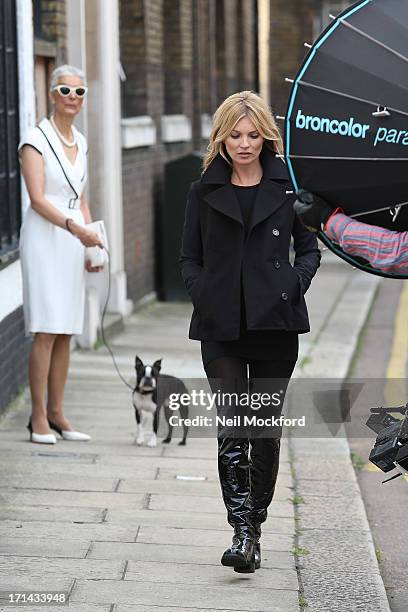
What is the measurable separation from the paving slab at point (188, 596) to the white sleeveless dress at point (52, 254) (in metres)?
2.50

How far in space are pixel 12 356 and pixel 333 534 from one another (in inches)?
126

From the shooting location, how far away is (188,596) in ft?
16.1

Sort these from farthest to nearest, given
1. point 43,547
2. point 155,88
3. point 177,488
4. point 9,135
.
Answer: point 155,88, point 9,135, point 177,488, point 43,547

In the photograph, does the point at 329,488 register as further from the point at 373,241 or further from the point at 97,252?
the point at 373,241

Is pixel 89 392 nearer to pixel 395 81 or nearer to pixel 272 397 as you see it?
pixel 272 397

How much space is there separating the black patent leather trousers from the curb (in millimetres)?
391

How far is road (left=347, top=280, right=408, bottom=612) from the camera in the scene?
18.9ft

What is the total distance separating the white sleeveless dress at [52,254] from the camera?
23.7ft

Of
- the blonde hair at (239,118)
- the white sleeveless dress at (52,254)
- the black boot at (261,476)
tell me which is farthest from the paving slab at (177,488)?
the blonde hair at (239,118)

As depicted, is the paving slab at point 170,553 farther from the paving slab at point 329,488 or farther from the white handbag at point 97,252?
the white handbag at point 97,252

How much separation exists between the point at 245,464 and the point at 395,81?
68.7 inches

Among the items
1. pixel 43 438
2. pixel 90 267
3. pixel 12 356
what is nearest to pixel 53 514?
pixel 43 438

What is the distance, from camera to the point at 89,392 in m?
9.07

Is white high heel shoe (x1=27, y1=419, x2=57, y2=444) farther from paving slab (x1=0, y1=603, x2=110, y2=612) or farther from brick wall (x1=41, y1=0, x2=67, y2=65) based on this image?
brick wall (x1=41, y1=0, x2=67, y2=65)
